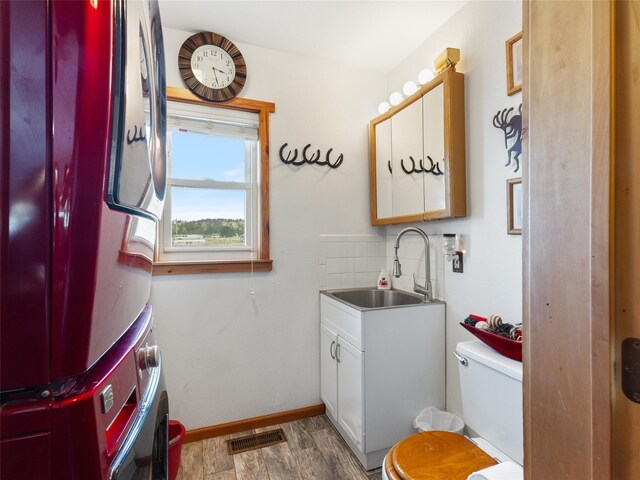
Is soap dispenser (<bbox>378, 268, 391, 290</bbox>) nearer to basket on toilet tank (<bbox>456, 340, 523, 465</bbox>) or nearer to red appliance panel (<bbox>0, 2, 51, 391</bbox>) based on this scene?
basket on toilet tank (<bbox>456, 340, 523, 465</bbox>)

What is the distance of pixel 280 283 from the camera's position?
216 cm

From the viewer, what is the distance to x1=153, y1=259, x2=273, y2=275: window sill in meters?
1.90

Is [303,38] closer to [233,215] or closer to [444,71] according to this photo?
[444,71]

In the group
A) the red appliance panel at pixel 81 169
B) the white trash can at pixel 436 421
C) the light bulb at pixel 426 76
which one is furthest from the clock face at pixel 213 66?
the white trash can at pixel 436 421

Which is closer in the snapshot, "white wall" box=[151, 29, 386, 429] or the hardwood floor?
the hardwood floor

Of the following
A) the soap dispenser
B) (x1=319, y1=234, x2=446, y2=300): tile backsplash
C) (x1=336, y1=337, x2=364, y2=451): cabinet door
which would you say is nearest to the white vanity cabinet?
(x1=336, y1=337, x2=364, y2=451): cabinet door

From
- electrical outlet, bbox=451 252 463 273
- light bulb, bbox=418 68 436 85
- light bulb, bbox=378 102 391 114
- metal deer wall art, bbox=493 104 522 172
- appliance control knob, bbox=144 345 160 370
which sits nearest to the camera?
appliance control knob, bbox=144 345 160 370

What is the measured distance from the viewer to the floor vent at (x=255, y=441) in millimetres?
1871

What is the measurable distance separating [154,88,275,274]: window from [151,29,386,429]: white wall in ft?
0.29

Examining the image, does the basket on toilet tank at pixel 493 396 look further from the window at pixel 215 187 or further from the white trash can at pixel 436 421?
the window at pixel 215 187

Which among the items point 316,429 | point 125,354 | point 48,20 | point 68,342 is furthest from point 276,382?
point 48,20

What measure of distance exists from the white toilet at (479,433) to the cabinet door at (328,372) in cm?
76

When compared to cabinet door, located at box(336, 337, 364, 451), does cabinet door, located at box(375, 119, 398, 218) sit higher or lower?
higher

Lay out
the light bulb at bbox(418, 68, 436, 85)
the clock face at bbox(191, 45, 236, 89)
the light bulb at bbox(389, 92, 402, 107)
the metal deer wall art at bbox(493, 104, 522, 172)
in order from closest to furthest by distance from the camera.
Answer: the metal deer wall art at bbox(493, 104, 522, 172) < the light bulb at bbox(418, 68, 436, 85) < the clock face at bbox(191, 45, 236, 89) < the light bulb at bbox(389, 92, 402, 107)
